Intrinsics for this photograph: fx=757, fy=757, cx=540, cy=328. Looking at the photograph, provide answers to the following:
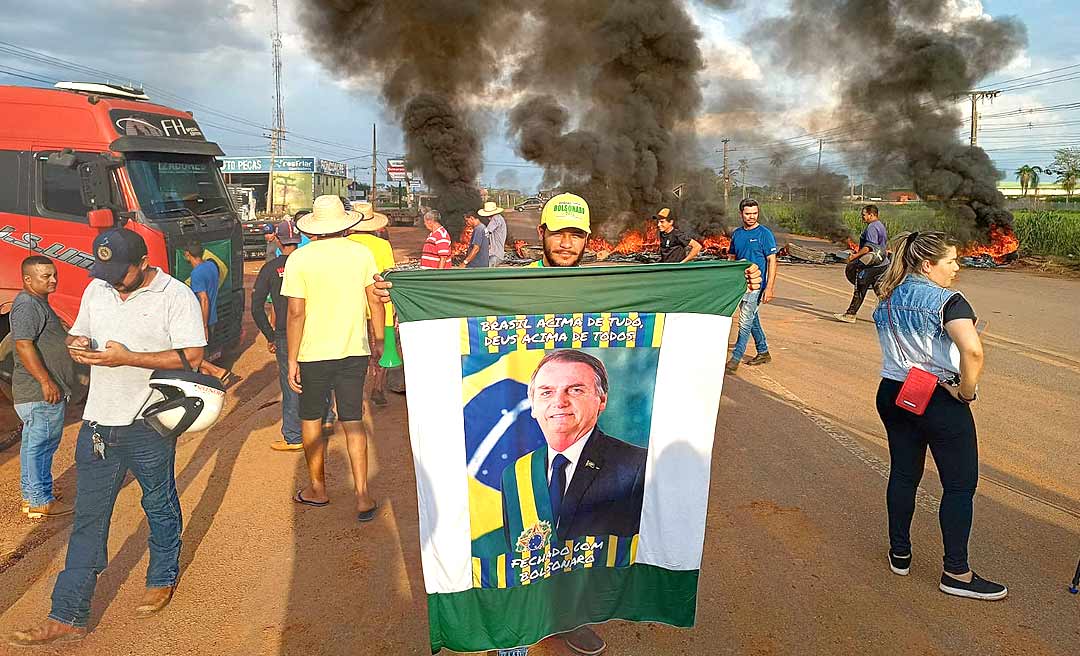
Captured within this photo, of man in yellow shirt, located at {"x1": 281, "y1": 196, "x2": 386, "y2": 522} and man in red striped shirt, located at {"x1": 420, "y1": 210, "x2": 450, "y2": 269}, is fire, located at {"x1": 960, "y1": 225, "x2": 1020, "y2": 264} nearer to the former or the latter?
man in red striped shirt, located at {"x1": 420, "y1": 210, "x2": 450, "y2": 269}

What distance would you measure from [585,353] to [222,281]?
7.27 m

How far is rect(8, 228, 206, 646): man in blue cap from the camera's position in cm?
338

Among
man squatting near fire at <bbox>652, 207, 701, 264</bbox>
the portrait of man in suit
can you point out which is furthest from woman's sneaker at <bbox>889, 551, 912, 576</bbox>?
man squatting near fire at <bbox>652, 207, 701, 264</bbox>

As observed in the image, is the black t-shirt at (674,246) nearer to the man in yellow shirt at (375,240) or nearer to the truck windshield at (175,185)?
the man in yellow shirt at (375,240)

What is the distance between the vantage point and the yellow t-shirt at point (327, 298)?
179 inches

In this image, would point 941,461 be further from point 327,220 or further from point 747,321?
point 747,321

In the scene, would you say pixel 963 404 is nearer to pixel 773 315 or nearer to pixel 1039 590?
pixel 1039 590

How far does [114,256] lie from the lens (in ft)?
11.1

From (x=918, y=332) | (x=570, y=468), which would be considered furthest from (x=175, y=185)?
(x=918, y=332)

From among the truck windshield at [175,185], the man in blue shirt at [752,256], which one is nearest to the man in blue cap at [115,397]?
the truck windshield at [175,185]

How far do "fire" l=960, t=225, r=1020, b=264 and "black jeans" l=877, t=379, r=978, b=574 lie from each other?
23819 millimetres

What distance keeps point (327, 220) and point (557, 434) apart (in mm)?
2643

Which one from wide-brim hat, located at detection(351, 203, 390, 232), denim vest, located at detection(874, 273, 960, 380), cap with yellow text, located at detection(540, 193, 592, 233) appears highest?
cap with yellow text, located at detection(540, 193, 592, 233)

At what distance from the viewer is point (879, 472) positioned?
17.5 feet
